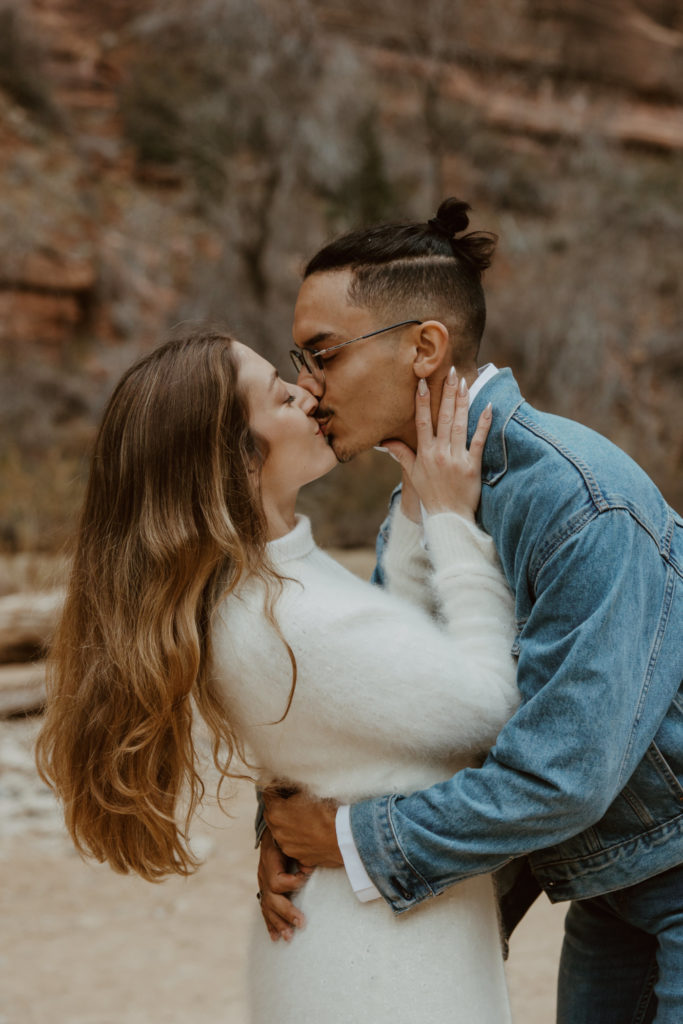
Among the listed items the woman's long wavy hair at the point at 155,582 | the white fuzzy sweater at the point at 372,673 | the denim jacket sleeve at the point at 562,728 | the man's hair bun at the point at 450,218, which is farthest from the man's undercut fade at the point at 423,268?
the denim jacket sleeve at the point at 562,728

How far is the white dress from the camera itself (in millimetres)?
1615

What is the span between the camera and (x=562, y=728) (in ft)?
4.83

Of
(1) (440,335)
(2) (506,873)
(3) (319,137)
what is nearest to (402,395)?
(1) (440,335)

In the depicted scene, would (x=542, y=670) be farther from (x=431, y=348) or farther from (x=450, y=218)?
Result: (x=450, y=218)

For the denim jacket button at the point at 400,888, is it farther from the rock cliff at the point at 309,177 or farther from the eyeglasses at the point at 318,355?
the rock cliff at the point at 309,177

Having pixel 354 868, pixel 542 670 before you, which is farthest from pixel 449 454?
pixel 354 868

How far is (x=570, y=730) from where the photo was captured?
1469mm

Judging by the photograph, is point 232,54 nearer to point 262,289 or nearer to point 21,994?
point 262,289

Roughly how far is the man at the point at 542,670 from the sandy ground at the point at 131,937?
2149mm

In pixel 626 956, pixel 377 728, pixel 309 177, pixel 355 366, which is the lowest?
pixel 626 956

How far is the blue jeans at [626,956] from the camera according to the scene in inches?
66.7

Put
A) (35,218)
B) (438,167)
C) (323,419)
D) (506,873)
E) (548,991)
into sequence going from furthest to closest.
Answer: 1. (35,218)
2. (438,167)
3. (548,991)
4. (323,419)
5. (506,873)

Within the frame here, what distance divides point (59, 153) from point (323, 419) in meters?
17.7

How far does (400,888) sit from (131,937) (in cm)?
336
